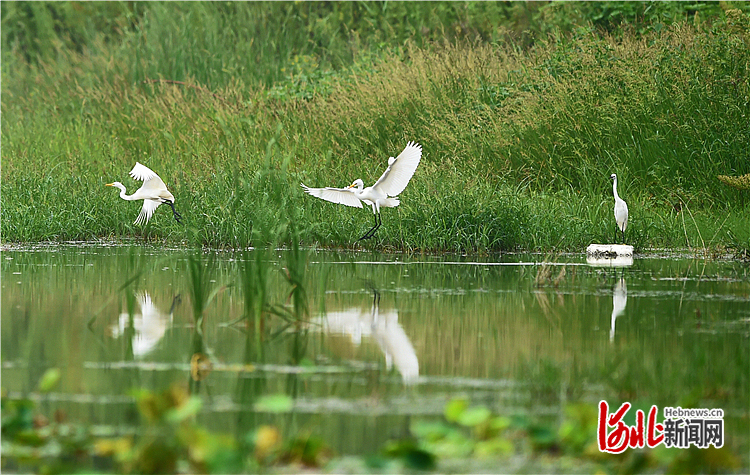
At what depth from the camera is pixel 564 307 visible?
7.28 meters

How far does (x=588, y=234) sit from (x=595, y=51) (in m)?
3.62

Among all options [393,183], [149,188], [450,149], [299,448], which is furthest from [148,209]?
[299,448]

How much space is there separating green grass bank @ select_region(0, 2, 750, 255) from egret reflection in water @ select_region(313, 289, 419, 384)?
1111mm

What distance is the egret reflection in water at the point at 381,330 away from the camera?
5414 millimetres

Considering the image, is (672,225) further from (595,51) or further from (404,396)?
(404,396)

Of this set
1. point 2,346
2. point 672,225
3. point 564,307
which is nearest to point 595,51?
point 672,225

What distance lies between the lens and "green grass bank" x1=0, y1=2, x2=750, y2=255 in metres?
11.1

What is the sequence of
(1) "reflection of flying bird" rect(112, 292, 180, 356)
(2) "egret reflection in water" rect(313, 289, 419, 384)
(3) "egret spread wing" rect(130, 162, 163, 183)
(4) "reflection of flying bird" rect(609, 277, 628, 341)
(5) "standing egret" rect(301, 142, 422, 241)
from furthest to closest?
(3) "egret spread wing" rect(130, 162, 163, 183) < (5) "standing egret" rect(301, 142, 422, 241) < (4) "reflection of flying bird" rect(609, 277, 628, 341) < (1) "reflection of flying bird" rect(112, 292, 180, 356) < (2) "egret reflection in water" rect(313, 289, 419, 384)

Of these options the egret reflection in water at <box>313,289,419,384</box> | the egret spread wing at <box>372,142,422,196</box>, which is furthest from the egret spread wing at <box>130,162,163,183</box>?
the egret reflection in water at <box>313,289,419,384</box>

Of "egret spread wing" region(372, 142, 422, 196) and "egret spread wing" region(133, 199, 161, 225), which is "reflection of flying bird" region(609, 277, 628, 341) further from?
"egret spread wing" region(133, 199, 161, 225)

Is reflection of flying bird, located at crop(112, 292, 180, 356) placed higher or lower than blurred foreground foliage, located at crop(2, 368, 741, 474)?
higher

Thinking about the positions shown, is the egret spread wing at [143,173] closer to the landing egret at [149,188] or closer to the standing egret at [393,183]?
the landing egret at [149,188]

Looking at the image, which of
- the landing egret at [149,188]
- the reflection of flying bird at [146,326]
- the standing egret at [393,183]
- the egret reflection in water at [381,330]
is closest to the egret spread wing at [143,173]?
the landing egret at [149,188]

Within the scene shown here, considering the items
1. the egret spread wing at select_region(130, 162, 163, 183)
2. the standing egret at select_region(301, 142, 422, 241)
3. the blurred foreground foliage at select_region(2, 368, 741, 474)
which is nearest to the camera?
the blurred foreground foliage at select_region(2, 368, 741, 474)
